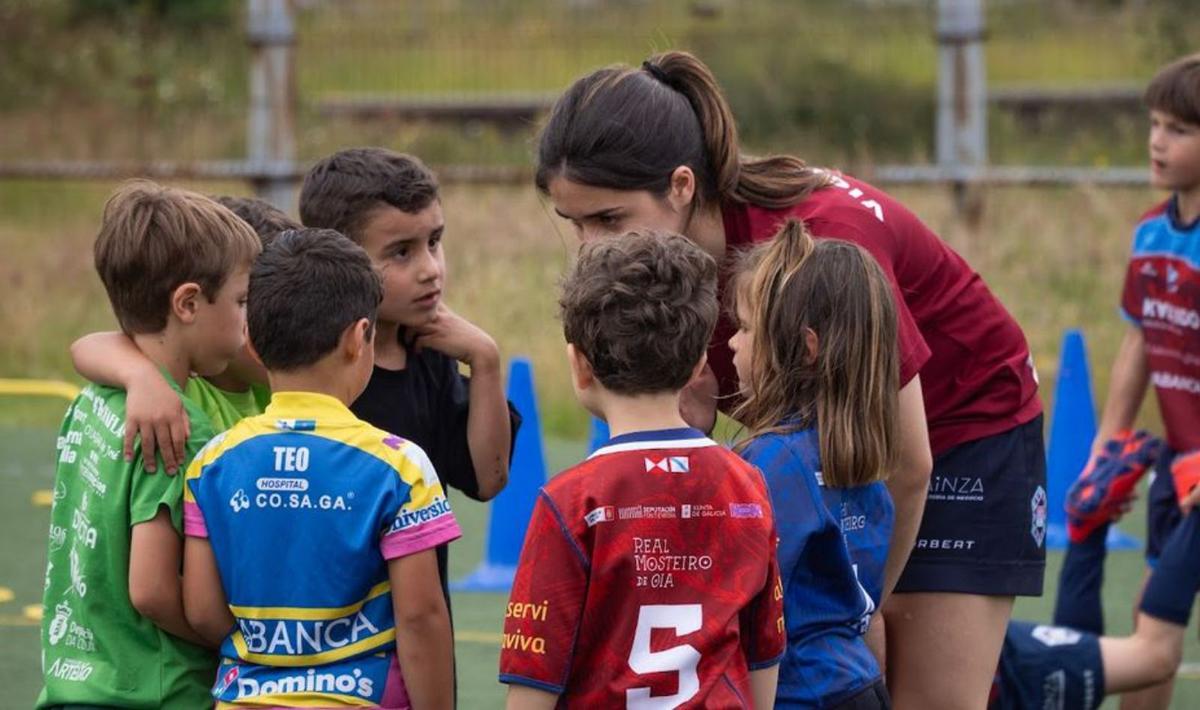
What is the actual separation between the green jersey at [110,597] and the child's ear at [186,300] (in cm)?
17

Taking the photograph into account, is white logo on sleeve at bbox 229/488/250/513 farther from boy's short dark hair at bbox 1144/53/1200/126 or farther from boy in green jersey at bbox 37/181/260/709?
boy's short dark hair at bbox 1144/53/1200/126

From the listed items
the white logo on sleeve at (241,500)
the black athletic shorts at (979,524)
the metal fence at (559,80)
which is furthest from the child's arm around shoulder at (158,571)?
the metal fence at (559,80)

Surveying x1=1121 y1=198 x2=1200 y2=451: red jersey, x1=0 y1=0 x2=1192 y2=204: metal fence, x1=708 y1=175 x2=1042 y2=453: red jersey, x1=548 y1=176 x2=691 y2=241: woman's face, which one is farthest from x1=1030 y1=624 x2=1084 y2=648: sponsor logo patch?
x1=0 y1=0 x2=1192 y2=204: metal fence

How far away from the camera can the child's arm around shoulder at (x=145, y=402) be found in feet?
10.3

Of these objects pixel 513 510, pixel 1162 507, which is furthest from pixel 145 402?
pixel 513 510

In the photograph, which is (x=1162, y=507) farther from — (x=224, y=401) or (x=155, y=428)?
(x=155, y=428)

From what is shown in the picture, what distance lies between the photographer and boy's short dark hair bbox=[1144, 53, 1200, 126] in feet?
17.3

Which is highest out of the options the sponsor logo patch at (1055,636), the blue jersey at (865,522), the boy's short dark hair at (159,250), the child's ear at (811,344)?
the boy's short dark hair at (159,250)

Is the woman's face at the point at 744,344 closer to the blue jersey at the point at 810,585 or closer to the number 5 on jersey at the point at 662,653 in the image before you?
the blue jersey at the point at 810,585

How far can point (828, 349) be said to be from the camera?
3264 mm

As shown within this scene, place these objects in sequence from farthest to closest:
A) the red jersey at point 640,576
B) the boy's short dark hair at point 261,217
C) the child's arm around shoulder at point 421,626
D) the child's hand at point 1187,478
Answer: the child's hand at point 1187,478 → the boy's short dark hair at point 261,217 → the child's arm around shoulder at point 421,626 → the red jersey at point 640,576

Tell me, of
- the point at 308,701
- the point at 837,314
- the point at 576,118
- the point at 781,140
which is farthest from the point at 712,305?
the point at 781,140

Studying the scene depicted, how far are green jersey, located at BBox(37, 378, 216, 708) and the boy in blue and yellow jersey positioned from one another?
0.13 m

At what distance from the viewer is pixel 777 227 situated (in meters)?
3.52
